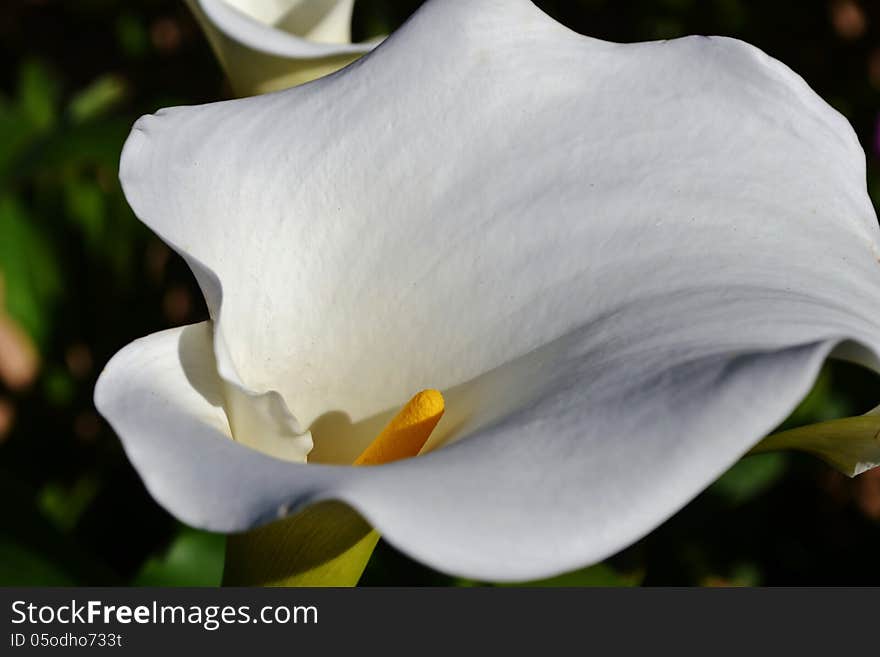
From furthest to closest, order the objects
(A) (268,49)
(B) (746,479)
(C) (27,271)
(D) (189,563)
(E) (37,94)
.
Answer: (E) (37,94) < (C) (27,271) < (B) (746,479) < (D) (189,563) < (A) (268,49)

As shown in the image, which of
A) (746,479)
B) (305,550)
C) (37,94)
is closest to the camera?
(305,550)

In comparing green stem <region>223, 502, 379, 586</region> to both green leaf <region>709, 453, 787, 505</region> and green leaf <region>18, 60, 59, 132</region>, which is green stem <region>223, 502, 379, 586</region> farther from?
green leaf <region>18, 60, 59, 132</region>

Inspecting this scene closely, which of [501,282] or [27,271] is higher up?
[501,282]

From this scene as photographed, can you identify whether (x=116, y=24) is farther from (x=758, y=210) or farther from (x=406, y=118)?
(x=758, y=210)

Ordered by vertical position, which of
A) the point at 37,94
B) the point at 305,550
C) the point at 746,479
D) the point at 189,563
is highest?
the point at 305,550

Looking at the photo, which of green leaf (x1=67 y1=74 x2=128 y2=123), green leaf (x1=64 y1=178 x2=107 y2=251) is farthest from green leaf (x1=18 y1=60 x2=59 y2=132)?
green leaf (x1=64 y1=178 x2=107 y2=251)

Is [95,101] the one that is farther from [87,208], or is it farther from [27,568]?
[27,568]

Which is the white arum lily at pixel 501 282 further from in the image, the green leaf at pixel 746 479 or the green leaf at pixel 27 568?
the green leaf at pixel 746 479

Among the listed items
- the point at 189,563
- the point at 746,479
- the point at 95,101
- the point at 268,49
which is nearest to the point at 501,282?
the point at 268,49

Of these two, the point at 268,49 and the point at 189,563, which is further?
the point at 189,563
